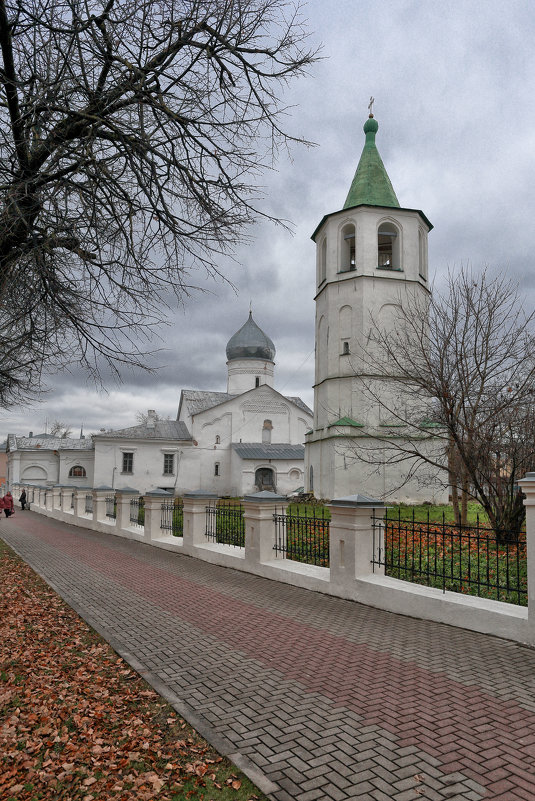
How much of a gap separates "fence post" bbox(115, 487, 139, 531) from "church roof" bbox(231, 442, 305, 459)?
23.3 meters

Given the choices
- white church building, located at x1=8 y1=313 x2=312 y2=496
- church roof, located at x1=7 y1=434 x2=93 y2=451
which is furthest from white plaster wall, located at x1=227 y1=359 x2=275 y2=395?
church roof, located at x1=7 y1=434 x2=93 y2=451

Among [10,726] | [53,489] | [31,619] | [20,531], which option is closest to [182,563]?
[31,619]

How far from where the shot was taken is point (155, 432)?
41625mm

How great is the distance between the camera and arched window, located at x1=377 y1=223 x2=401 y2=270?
26.6m

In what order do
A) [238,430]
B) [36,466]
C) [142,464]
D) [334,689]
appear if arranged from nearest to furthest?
1. [334,689]
2. [142,464]
3. [238,430]
4. [36,466]

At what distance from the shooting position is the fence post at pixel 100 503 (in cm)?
1891

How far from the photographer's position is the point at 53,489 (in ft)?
88.5

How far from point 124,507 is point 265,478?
80.9 feet

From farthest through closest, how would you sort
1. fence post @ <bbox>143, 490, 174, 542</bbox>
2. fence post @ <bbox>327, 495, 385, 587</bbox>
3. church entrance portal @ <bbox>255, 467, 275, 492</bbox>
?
church entrance portal @ <bbox>255, 467, 275, 492</bbox>, fence post @ <bbox>143, 490, 174, 542</bbox>, fence post @ <bbox>327, 495, 385, 587</bbox>

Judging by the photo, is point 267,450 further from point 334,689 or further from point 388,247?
point 334,689

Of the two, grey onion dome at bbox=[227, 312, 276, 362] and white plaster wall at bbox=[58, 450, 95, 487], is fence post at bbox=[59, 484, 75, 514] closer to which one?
white plaster wall at bbox=[58, 450, 95, 487]

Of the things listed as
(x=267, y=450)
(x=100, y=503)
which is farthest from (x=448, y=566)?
(x=267, y=450)

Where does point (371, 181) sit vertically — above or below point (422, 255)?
above

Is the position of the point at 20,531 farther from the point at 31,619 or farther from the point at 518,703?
the point at 518,703
